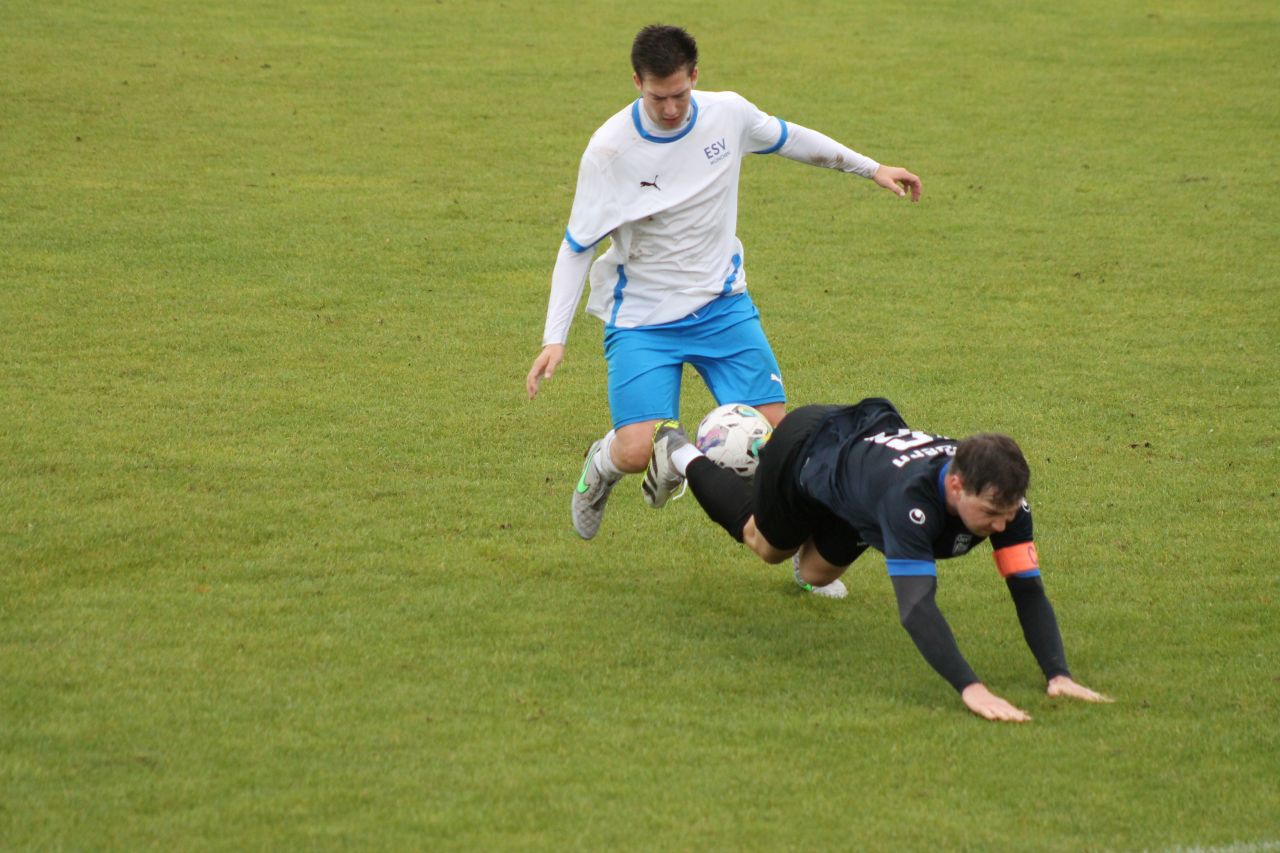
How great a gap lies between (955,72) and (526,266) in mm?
8903

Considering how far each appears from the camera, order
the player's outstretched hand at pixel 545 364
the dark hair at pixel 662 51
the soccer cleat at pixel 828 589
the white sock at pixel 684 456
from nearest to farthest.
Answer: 1. the dark hair at pixel 662 51
2. the player's outstretched hand at pixel 545 364
3. the white sock at pixel 684 456
4. the soccer cleat at pixel 828 589

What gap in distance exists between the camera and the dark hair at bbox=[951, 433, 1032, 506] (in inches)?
212

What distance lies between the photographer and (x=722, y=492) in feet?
21.8

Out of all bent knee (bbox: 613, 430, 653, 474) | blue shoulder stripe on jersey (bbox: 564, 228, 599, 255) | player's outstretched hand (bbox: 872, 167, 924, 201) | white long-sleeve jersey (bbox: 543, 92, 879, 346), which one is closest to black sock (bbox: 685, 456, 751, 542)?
bent knee (bbox: 613, 430, 653, 474)

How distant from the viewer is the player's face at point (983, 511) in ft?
17.8

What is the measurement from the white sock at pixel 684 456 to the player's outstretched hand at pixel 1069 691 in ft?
5.83

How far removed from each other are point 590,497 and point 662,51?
211 centimetres

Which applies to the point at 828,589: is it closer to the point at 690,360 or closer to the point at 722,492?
the point at 722,492

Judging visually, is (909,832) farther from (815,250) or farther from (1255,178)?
(1255,178)

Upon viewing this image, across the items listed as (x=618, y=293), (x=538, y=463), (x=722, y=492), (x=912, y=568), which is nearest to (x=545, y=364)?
(x=618, y=293)

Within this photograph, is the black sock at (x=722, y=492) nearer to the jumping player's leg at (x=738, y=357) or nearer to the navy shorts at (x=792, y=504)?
the navy shorts at (x=792, y=504)

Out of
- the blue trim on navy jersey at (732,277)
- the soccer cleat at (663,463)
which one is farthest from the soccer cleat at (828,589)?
the blue trim on navy jersey at (732,277)

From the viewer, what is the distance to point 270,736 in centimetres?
541

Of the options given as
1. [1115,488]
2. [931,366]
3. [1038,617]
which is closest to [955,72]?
[931,366]
